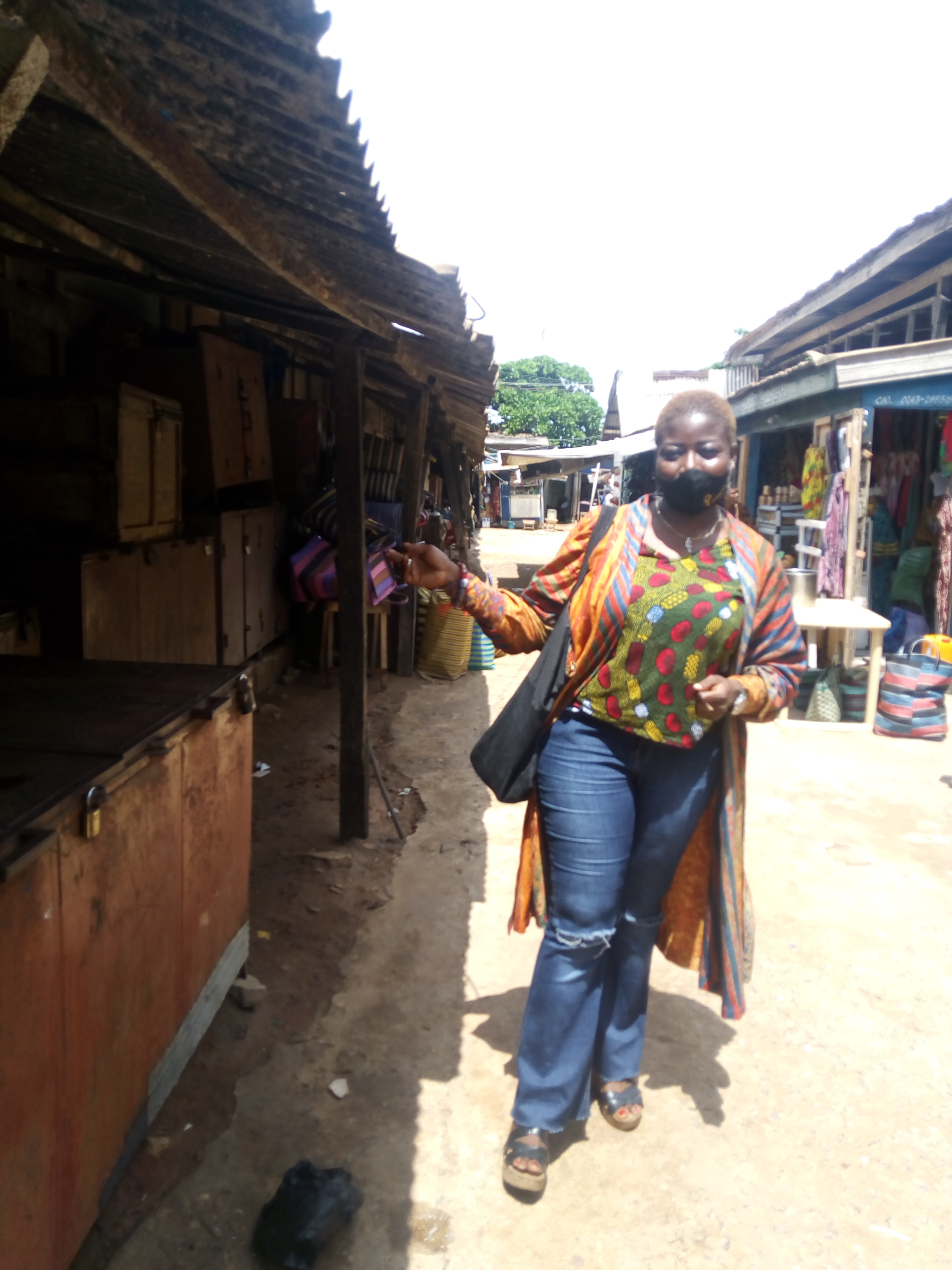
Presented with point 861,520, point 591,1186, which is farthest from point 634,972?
point 861,520

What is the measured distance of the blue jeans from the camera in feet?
7.63

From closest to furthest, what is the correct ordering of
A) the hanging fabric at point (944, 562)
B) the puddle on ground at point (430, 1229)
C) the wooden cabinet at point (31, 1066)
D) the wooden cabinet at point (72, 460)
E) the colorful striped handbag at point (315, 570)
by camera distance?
the wooden cabinet at point (31, 1066) < the puddle on ground at point (430, 1229) < the wooden cabinet at point (72, 460) < the colorful striped handbag at point (315, 570) < the hanging fabric at point (944, 562)

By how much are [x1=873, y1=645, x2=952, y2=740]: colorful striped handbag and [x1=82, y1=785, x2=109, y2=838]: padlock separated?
6.39 meters

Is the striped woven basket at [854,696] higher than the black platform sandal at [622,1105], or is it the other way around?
the striped woven basket at [854,696]

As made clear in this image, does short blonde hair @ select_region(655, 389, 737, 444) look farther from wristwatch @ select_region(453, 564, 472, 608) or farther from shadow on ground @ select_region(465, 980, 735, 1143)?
shadow on ground @ select_region(465, 980, 735, 1143)

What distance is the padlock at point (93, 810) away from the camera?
67.3 inches

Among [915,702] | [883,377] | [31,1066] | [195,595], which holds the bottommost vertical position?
[915,702]

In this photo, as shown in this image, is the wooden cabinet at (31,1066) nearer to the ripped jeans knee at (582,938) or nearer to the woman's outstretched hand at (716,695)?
the ripped jeans knee at (582,938)

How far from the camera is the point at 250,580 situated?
236 inches

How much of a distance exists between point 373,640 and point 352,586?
3.74 m

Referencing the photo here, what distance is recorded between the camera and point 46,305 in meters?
4.09

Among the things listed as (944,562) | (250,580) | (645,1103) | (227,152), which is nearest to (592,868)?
(645,1103)

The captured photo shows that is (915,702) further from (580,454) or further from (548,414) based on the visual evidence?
(548,414)

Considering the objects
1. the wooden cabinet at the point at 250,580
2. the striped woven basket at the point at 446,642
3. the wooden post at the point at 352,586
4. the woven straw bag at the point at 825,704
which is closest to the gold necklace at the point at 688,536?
the wooden post at the point at 352,586
